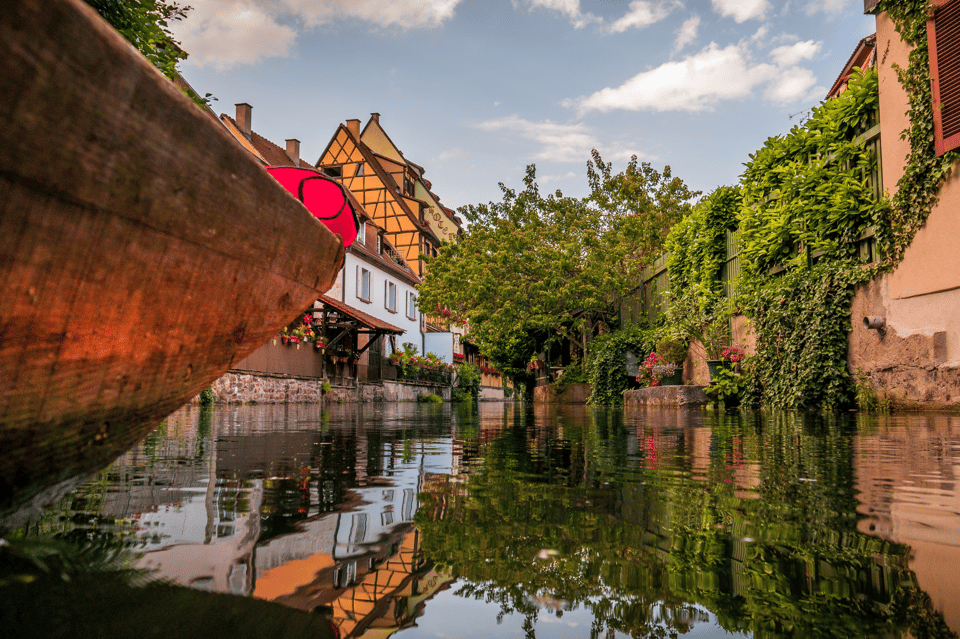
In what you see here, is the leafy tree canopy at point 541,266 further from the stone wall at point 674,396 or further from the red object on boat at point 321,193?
the red object on boat at point 321,193

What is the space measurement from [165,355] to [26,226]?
1.14 ft

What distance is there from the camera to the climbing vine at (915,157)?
6215 mm

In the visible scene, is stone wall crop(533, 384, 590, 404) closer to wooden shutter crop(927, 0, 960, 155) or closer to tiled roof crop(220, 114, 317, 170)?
wooden shutter crop(927, 0, 960, 155)

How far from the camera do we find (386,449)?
9.73 feet

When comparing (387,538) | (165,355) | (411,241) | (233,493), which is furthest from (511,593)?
(411,241)

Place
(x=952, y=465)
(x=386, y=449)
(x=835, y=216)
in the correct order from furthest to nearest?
(x=835, y=216), (x=386, y=449), (x=952, y=465)

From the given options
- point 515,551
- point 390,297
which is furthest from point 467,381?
point 515,551

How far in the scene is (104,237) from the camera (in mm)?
801

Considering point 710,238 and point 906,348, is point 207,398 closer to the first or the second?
point 710,238

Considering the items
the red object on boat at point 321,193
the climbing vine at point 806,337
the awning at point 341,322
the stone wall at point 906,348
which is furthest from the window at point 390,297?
the red object on boat at point 321,193

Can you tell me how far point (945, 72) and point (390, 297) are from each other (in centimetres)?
2127

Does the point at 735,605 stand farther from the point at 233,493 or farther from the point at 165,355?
the point at 233,493

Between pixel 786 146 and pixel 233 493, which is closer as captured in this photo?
pixel 233 493

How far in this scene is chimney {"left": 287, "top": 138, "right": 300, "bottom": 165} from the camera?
25359 mm
